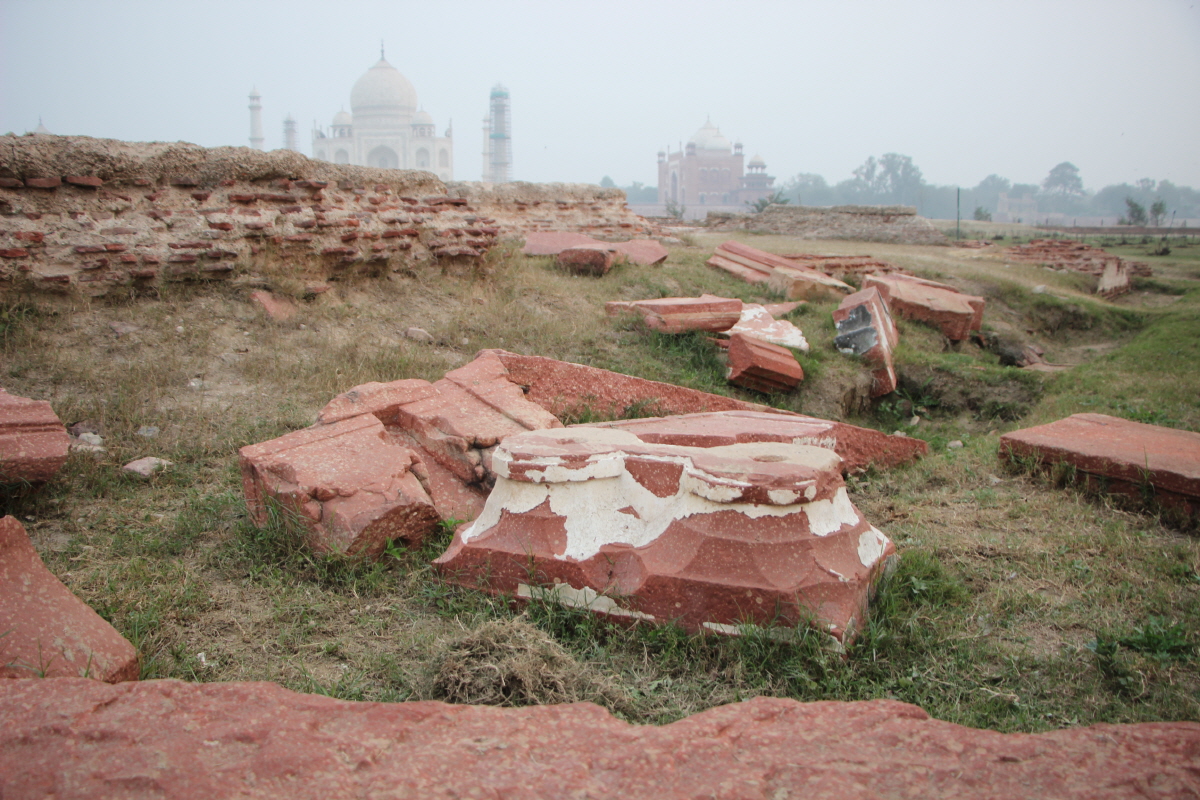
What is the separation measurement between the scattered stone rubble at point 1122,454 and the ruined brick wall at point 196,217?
486cm

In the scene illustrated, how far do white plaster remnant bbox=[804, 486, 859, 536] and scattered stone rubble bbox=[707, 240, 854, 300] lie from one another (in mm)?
6182

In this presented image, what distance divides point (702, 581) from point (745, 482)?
1.06ft

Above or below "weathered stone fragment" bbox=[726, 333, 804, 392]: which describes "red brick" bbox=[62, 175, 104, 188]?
above

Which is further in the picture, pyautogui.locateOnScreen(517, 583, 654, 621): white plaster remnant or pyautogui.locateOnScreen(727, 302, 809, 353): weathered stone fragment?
pyautogui.locateOnScreen(727, 302, 809, 353): weathered stone fragment

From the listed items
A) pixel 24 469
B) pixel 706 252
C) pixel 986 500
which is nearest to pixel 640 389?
pixel 986 500

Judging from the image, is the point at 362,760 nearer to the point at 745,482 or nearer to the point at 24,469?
the point at 745,482

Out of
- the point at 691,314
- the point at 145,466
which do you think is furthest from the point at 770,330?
the point at 145,466

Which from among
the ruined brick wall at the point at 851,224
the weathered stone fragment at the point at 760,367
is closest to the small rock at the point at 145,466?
the weathered stone fragment at the point at 760,367

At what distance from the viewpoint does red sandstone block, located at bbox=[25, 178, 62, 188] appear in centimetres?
460

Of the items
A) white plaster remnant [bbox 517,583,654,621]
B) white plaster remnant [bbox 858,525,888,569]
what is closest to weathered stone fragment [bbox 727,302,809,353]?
white plaster remnant [bbox 858,525,888,569]

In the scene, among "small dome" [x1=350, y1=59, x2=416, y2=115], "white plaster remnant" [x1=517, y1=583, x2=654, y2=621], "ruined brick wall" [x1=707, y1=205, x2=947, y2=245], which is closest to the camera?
"white plaster remnant" [x1=517, y1=583, x2=654, y2=621]

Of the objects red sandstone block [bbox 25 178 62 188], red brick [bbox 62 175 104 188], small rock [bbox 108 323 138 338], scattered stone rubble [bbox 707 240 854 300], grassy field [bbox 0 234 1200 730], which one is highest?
red brick [bbox 62 175 104 188]

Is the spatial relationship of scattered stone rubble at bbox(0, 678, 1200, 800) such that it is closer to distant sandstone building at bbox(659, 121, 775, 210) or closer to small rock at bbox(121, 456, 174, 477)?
small rock at bbox(121, 456, 174, 477)

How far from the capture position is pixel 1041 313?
9.26 metres
